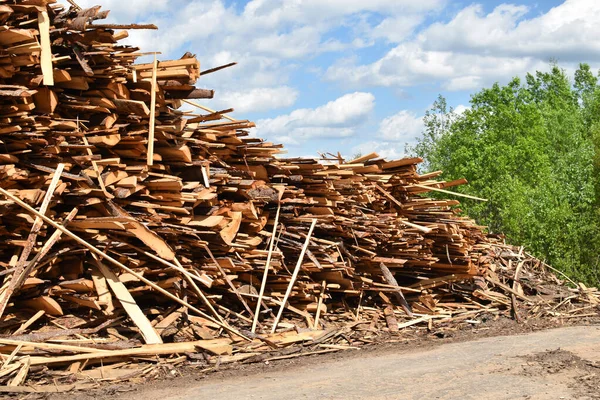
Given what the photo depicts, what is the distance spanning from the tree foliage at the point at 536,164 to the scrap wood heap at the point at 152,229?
13584 mm

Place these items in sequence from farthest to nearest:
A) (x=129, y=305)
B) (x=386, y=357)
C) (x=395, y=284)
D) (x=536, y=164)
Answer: (x=536, y=164), (x=395, y=284), (x=386, y=357), (x=129, y=305)

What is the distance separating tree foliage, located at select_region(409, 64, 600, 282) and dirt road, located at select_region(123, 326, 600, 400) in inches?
571

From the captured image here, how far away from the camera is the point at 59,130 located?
7938 millimetres

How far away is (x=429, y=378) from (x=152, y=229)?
136 inches

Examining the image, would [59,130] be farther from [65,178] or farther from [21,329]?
[21,329]

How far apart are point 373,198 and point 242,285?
8.97 ft

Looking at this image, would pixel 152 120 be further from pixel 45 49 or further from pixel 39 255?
pixel 39 255

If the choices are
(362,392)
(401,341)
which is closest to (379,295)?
(401,341)

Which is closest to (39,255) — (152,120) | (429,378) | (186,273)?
(186,273)

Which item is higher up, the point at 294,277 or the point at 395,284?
the point at 294,277

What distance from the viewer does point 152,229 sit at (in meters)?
8.41

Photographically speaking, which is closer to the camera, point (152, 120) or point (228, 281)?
point (152, 120)

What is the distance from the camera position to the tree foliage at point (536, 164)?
78.2 ft

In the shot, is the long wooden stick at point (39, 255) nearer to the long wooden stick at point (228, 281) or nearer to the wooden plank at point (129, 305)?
the wooden plank at point (129, 305)
